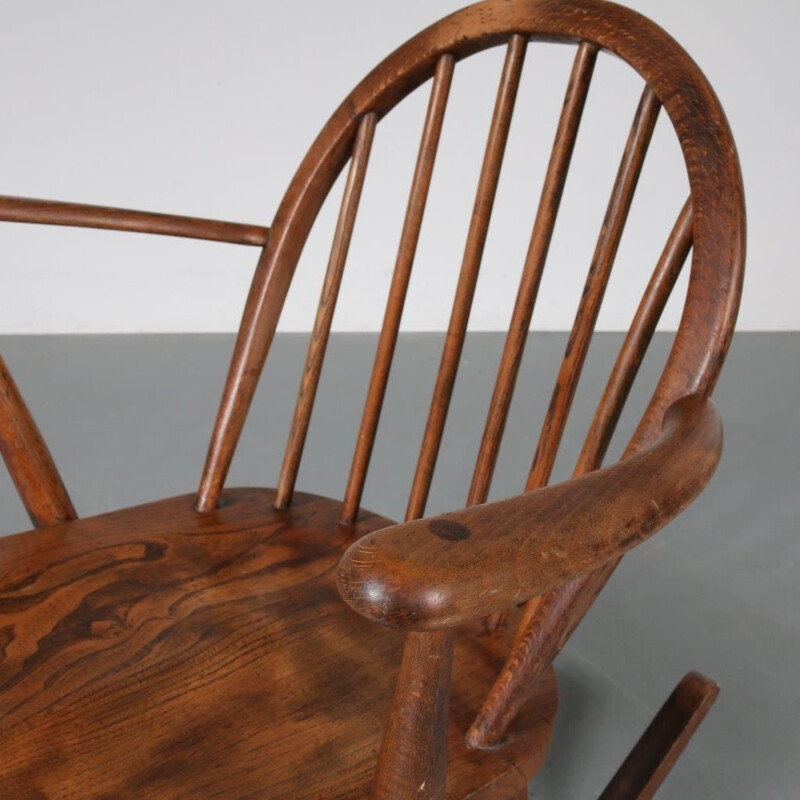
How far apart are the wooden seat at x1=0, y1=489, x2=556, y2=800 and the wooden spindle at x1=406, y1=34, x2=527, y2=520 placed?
9cm

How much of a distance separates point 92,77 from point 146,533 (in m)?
1.82

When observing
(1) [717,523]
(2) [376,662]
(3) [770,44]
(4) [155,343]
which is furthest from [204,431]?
(3) [770,44]

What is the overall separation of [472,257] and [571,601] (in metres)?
0.32

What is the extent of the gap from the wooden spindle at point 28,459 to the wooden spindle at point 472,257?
0.28m

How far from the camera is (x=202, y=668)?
68 cm

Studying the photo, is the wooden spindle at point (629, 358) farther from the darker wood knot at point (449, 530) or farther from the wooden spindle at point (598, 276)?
the darker wood knot at point (449, 530)

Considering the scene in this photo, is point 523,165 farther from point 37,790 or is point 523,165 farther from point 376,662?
point 37,790

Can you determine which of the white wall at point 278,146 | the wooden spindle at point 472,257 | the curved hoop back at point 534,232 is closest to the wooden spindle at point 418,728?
the curved hoop back at point 534,232

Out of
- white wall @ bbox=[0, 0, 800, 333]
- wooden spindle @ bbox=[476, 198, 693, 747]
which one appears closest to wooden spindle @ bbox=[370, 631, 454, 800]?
wooden spindle @ bbox=[476, 198, 693, 747]

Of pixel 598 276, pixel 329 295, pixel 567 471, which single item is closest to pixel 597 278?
pixel 598 276

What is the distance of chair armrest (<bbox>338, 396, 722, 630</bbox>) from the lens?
0.37 metres

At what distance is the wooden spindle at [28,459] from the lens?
0.79 meters

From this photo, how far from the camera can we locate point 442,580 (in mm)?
368

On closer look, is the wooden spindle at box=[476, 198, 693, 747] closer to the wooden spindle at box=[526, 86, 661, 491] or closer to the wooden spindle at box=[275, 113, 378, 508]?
the wooden spindle at box=[526, 86, 661, 491]
